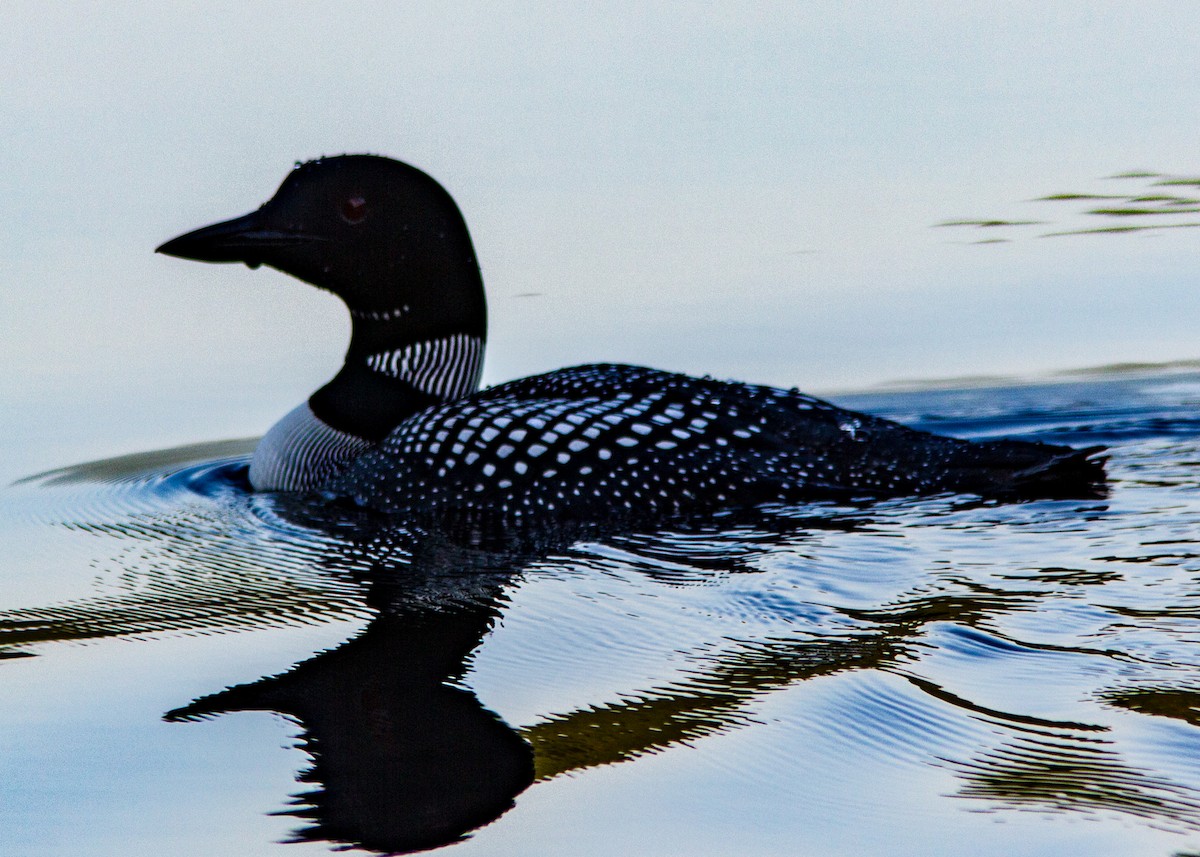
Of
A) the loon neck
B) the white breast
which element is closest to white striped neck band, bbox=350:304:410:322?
the loon neck

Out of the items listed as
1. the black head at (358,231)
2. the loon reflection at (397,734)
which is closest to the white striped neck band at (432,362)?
the black head at (358,231)

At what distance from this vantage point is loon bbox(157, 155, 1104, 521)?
358 centimetres

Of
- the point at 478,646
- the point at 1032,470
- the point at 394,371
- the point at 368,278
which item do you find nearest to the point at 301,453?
the point at 394,371

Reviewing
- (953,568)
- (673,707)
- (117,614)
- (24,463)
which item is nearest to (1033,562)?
(953,568)

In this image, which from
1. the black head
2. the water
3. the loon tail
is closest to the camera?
the water

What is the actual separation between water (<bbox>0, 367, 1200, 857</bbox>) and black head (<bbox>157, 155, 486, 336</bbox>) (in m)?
0.72

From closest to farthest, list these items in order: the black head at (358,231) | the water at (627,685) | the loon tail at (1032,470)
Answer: the water at (627,685) → the loon tail at (1032,470) → the black head at (358,231)

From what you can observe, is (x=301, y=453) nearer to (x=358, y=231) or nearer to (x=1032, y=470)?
(x=358, y=231)

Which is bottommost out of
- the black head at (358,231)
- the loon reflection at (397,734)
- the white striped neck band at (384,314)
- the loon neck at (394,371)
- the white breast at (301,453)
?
the loon reflection at (397,734)

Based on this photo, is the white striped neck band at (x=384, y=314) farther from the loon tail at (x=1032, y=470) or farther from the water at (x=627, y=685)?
the loon tail at (x=1032, y=470)

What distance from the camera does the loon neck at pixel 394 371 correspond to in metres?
4.15

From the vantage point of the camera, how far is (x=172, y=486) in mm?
4348

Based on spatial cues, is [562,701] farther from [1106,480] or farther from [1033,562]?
[1106,480]

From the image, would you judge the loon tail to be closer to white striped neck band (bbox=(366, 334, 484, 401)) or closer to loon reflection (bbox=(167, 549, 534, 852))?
loon reflection (bbox=(167, 549, 534, 852))
